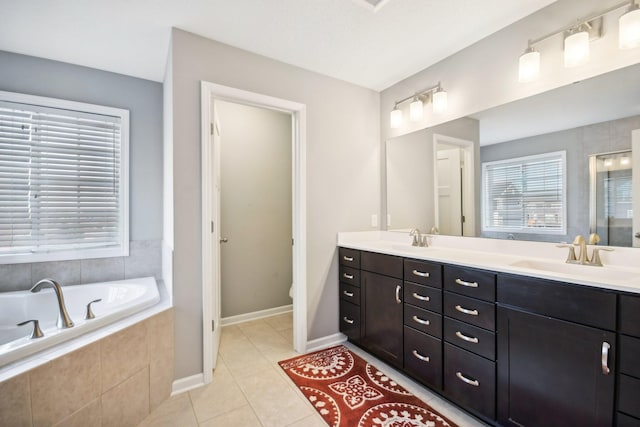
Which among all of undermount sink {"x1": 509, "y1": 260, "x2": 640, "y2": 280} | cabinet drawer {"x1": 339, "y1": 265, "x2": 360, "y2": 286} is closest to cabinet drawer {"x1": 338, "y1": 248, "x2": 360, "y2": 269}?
cabinet drawer {"x1": 339, "y1": 265, "x2": 360, "y2": 286}

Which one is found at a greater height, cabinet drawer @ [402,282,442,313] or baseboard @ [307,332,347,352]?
cabinet drawer @ [402,282,442,313]

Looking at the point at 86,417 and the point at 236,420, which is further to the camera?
the point at 236,420

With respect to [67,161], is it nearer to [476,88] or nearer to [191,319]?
[191,319]

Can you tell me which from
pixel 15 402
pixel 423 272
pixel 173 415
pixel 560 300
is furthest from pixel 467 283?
pixel 15 402

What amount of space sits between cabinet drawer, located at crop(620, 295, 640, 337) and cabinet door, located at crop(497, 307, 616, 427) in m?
0.06

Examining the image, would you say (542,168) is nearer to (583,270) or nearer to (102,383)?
(583,270)

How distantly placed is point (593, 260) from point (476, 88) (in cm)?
134

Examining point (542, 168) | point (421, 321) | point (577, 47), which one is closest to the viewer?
point (577, 47)

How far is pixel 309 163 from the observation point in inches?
97.9

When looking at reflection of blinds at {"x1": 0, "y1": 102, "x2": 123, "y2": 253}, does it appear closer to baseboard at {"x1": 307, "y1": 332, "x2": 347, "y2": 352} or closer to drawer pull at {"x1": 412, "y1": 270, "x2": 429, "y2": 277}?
baseboard at {"x1": 307, "y1": 332, "x2": 347, "y2": 352}

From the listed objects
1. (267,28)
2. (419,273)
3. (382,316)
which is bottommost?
(382,316)

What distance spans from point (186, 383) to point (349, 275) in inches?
57.7

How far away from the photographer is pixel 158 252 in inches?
104

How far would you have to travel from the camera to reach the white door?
2.26 m
